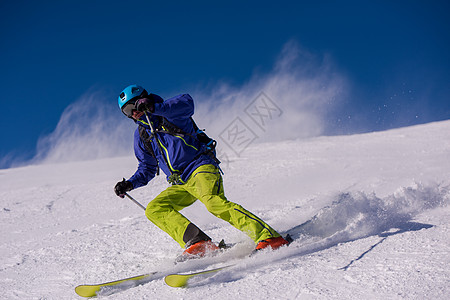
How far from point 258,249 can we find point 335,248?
0.71 meters

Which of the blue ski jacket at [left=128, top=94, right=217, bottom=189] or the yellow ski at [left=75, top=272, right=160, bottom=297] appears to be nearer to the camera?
the yellow ski at [left=75, top=272, right=160, bottom=297]

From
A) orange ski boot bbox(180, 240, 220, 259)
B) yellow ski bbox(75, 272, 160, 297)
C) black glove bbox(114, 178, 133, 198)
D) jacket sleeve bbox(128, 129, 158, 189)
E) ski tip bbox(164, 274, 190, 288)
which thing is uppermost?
jacket sleeve bbox(128, 129, 158, 189)

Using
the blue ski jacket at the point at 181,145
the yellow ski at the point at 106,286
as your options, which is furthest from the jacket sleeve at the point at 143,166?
the yellow ski at the point at 106,286

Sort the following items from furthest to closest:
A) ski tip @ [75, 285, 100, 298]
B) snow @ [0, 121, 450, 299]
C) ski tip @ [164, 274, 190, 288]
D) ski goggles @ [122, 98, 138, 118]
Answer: ski goggles @ [122, 98, 138, 118] → ski tip @ [75, 285, 100, 298] → ski tip @ [164, 274, 190, 288] → snow @ [0, 121, 450, 299]

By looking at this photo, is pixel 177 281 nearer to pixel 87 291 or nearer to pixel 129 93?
pixel 87 291

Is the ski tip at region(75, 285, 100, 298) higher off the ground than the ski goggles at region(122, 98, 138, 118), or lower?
lower

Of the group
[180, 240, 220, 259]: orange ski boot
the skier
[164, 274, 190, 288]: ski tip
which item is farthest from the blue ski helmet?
[164, 274, 190, 288]: ski tip

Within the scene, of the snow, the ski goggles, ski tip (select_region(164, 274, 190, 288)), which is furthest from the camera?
the ski goggles

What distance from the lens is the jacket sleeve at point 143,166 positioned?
14.5ft

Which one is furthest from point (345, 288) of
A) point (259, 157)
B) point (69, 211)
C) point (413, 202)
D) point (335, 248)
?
point (259, 157)

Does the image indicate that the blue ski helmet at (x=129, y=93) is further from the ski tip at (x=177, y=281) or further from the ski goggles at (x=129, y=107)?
the ski tip at (x=177, y=281)

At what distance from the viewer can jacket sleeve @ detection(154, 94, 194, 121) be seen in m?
3.73

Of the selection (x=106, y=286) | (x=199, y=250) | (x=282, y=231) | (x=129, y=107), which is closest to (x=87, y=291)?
(x=106, y=286)

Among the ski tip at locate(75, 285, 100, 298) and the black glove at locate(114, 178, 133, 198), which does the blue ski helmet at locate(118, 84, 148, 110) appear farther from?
the ski tip at locate(75, 285, 100, 298)
